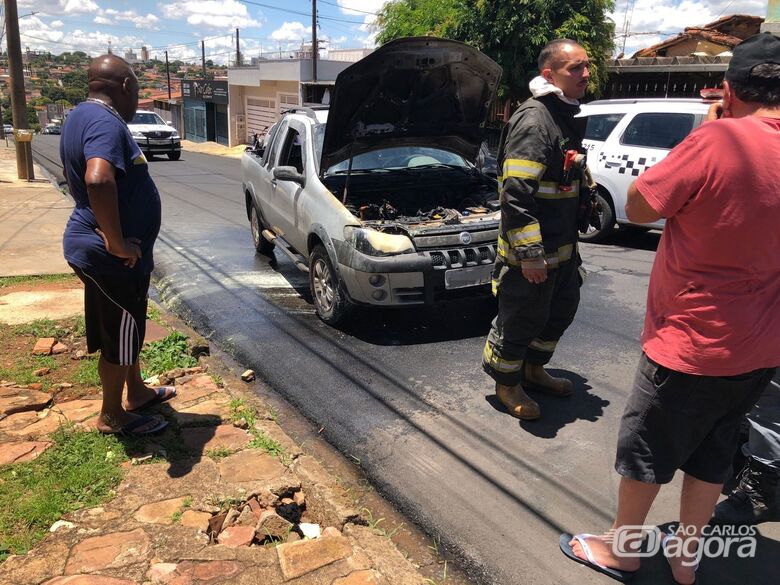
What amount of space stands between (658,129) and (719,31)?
1465 cm

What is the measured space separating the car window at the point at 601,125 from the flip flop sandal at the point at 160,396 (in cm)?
685

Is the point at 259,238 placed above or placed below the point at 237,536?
above

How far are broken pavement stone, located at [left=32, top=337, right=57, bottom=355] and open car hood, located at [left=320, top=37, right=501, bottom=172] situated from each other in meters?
2.60

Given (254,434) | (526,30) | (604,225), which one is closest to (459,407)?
(254,434)

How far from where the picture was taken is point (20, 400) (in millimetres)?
3697

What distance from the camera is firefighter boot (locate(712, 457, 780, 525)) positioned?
272 centimetres

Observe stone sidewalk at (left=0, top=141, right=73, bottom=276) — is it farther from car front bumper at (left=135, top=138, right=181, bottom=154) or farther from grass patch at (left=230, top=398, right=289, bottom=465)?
car front bumper at (left=135, top=138, right=181, bottom=154)

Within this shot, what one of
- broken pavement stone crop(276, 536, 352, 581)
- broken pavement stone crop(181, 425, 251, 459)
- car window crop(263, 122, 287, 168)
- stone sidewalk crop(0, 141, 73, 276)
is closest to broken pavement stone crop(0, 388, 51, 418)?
broken pavement stone crop(181, 425, 251, 459)

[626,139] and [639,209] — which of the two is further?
[626,139]

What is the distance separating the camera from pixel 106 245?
9.95 feet

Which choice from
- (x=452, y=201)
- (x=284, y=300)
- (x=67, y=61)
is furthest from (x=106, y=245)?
(x=67, y=61)

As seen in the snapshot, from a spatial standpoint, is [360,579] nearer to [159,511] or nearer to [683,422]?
[159,511]

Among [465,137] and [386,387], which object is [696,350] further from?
[465,137]

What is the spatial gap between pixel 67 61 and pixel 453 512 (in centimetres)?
16256
